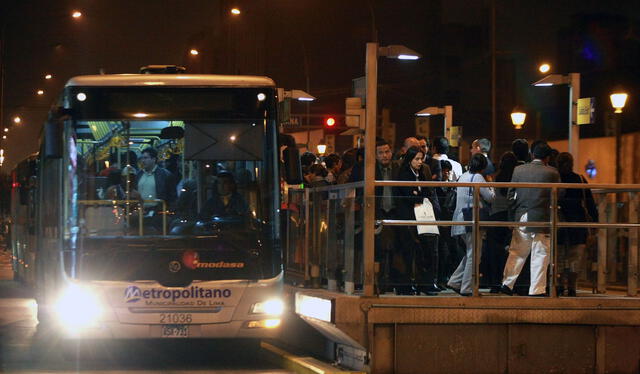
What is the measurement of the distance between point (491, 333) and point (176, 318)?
3.29 meters

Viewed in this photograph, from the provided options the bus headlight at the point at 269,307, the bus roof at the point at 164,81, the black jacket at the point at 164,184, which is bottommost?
the bus headlight at the point at 269,307

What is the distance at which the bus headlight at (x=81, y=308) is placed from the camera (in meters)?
11.6

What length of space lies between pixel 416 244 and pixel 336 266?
1066 mm

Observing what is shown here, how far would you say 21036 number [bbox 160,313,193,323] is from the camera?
38.4ft

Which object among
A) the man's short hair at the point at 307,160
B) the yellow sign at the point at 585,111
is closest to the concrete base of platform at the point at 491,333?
the man's short hair at the point at 307,160

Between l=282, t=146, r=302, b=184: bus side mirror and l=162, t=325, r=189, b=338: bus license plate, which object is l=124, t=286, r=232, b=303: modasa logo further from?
l=282, t=146, r=302, b=184: bus side mirror

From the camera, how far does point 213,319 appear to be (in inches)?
464

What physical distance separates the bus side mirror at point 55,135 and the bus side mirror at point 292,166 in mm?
2378

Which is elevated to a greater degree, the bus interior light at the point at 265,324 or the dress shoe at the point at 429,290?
the dress shoe at the point at 429,290

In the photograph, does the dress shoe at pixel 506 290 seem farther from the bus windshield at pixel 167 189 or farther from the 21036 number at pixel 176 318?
the 21036 number at pixel 176 318

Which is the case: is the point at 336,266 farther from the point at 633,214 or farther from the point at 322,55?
the point at 322,55

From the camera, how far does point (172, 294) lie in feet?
38.5

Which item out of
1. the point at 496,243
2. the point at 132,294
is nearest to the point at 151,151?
the point at 132,294

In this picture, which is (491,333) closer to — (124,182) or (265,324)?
(265,324)
